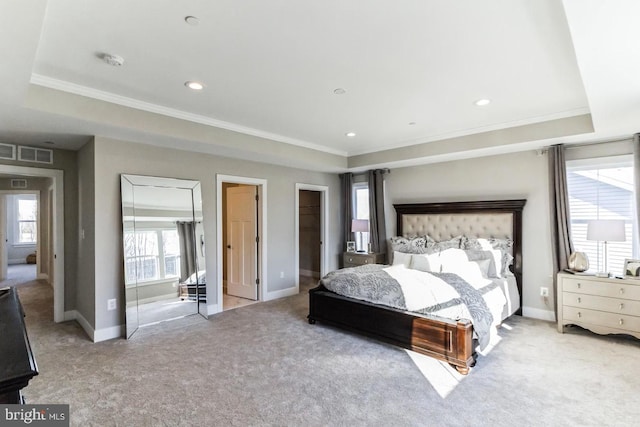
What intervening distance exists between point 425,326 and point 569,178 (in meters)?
2.96

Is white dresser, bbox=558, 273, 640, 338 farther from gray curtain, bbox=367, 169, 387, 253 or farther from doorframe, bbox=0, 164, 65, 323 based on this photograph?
doorframe, bbox=0, 164, 65, 323

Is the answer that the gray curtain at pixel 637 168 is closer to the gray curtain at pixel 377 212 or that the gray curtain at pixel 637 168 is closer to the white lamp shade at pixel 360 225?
the gray curtain at pixel 377 212

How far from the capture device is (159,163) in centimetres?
420

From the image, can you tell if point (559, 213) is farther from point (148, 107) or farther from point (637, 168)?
point (148, 107)

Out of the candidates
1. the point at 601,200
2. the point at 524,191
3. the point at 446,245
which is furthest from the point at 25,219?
the point at 601,200

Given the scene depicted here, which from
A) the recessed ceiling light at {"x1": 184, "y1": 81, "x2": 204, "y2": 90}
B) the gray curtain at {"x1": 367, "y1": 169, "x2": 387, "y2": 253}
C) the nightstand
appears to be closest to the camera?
the recessed ceiling light at {"x1": 184, "y1": 81, "x2": 204, "y2": 90}

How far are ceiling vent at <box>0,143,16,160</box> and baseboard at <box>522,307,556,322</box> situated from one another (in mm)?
6943

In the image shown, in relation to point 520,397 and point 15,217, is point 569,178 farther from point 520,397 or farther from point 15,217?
point 15,217

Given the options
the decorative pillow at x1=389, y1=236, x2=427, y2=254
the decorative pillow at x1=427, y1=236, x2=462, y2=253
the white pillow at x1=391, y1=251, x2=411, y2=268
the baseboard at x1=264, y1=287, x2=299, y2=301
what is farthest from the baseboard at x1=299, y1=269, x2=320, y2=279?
the decorative pillow at x1=427, y1=236, x2=462, y2=253

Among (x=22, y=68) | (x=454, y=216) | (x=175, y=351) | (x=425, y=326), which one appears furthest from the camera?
(x=454, y=216)

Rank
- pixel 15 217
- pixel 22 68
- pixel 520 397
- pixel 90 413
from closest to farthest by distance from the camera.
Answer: pixel 22 68 < pixel 90 413 < pixel 520 397 < pixel 15 217

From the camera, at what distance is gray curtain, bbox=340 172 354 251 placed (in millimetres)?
6562

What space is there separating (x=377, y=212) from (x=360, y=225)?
41 cm

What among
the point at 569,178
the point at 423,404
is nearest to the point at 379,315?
the point at 423,404
